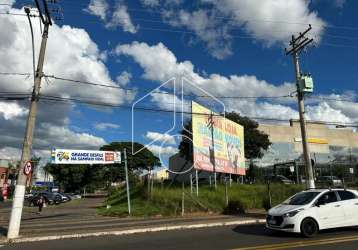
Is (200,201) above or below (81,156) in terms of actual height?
below

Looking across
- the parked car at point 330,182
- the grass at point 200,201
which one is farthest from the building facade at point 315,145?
the grass at point 200,201

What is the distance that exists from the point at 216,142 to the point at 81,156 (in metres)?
9.50

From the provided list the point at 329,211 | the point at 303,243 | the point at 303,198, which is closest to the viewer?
the point at 303,243

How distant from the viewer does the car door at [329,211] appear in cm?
1359

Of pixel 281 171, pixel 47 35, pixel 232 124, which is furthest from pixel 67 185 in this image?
pixel 47 35

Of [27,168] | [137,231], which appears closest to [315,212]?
[137,231]

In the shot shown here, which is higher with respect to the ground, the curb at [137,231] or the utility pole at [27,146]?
the utility pole at [27,146]

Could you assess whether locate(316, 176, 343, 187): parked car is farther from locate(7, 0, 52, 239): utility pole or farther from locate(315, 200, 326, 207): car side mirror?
locate(7, 0, 52, 239): utility pole

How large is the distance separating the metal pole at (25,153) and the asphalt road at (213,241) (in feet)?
5.65

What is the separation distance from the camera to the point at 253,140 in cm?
5631

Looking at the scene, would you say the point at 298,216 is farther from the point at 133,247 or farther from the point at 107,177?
the point at 107,177

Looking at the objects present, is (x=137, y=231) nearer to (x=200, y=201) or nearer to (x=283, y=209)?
(x=283, y=209)

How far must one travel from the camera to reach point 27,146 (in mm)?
16109

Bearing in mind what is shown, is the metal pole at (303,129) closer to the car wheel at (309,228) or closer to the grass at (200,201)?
the grass at (200,201)
